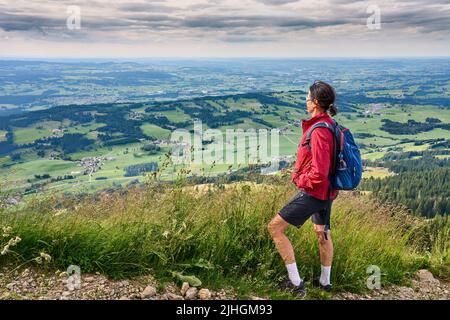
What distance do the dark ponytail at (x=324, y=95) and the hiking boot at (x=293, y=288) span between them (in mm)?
2056

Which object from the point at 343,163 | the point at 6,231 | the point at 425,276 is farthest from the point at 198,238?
the point at 425,276

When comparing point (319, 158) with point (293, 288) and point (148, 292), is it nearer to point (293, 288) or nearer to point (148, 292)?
point (293, 288)

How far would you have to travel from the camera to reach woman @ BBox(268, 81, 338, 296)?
4.02m

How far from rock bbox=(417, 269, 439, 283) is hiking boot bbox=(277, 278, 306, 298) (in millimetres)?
2051

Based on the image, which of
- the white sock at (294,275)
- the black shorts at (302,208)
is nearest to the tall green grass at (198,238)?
the white sock at (294,275)

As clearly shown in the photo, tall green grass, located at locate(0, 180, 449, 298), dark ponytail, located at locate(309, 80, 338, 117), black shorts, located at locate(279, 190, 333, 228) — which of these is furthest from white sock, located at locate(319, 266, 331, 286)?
dark ponytail, located at locate(309, 80, 338, 117)

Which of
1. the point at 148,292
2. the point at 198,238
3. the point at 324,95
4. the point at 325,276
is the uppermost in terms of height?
the point at 324,95

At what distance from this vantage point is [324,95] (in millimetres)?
4160

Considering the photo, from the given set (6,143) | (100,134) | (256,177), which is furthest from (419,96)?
(256,177)

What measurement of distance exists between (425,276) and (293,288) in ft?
7.43

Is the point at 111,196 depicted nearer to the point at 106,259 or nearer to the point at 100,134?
the point at 106,259

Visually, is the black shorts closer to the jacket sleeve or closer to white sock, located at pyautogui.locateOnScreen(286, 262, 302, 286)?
the jacket sleeve

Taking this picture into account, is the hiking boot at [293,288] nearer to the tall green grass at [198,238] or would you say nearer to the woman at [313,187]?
the woman at [313,187]
